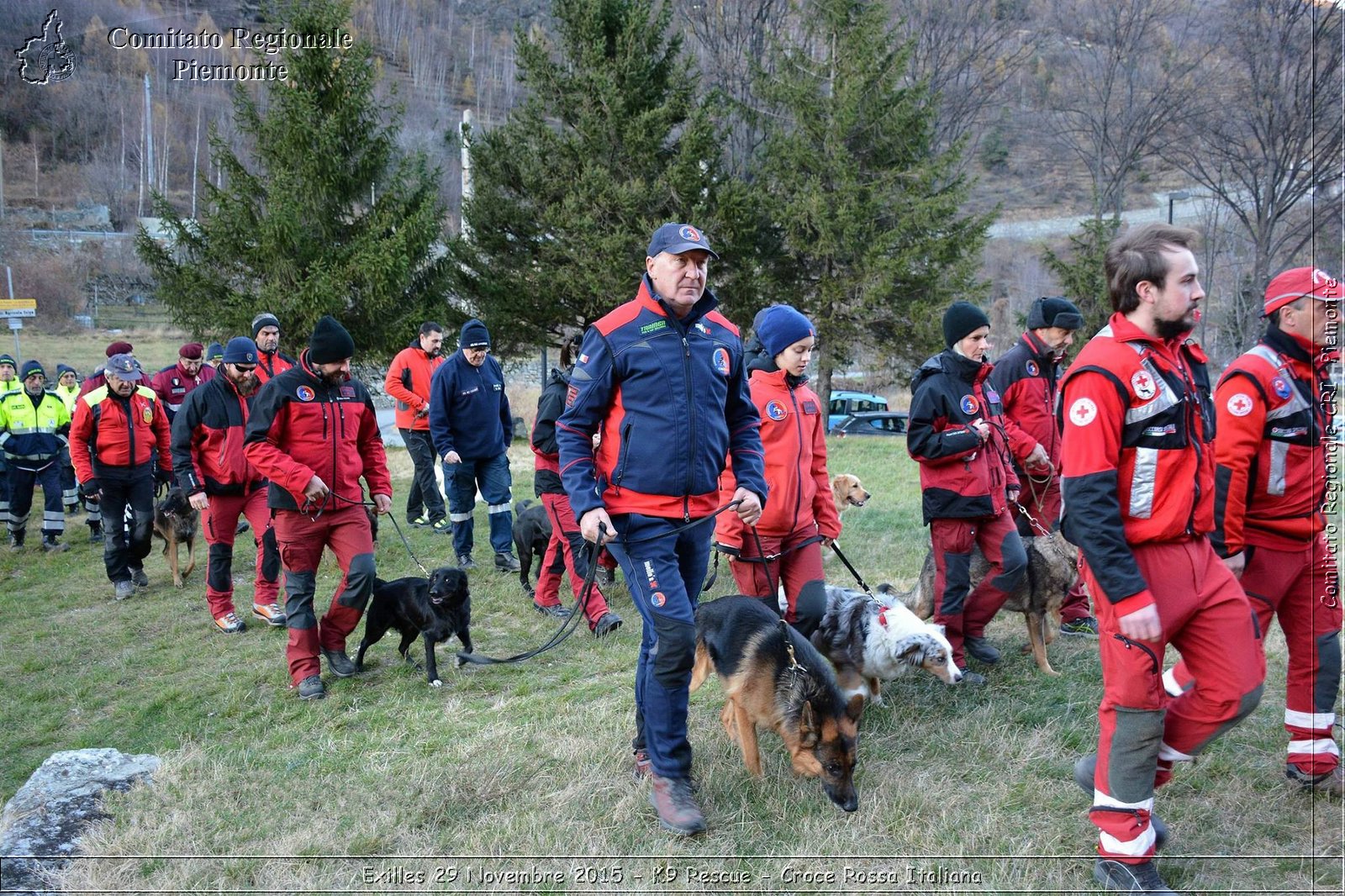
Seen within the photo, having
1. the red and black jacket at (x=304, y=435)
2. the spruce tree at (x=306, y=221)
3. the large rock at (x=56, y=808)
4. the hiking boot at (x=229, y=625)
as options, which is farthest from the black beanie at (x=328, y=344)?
the spruce tree at (x=306, y=221)

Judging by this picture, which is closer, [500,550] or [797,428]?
[797,428]

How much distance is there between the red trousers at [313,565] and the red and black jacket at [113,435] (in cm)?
402

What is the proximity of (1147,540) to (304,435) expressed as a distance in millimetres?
4773

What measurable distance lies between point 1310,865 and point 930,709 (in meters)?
1.80

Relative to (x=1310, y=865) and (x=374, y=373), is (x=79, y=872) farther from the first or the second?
(x=374, y=373)

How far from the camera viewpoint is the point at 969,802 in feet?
12.4

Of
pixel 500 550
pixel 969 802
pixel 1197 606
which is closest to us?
pixel 1197 606

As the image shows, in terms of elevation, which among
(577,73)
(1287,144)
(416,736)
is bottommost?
(416,736)

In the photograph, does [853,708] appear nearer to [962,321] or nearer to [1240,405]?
[1240,405]

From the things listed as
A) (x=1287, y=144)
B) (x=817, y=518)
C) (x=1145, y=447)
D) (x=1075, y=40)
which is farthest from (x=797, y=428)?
(x=1075, y=40)

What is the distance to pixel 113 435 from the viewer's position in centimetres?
869

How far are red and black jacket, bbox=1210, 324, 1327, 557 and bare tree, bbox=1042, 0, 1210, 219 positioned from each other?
75.0 feet

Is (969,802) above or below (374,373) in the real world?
below

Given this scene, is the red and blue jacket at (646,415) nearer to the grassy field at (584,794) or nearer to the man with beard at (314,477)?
the grassy field at (584,794)
